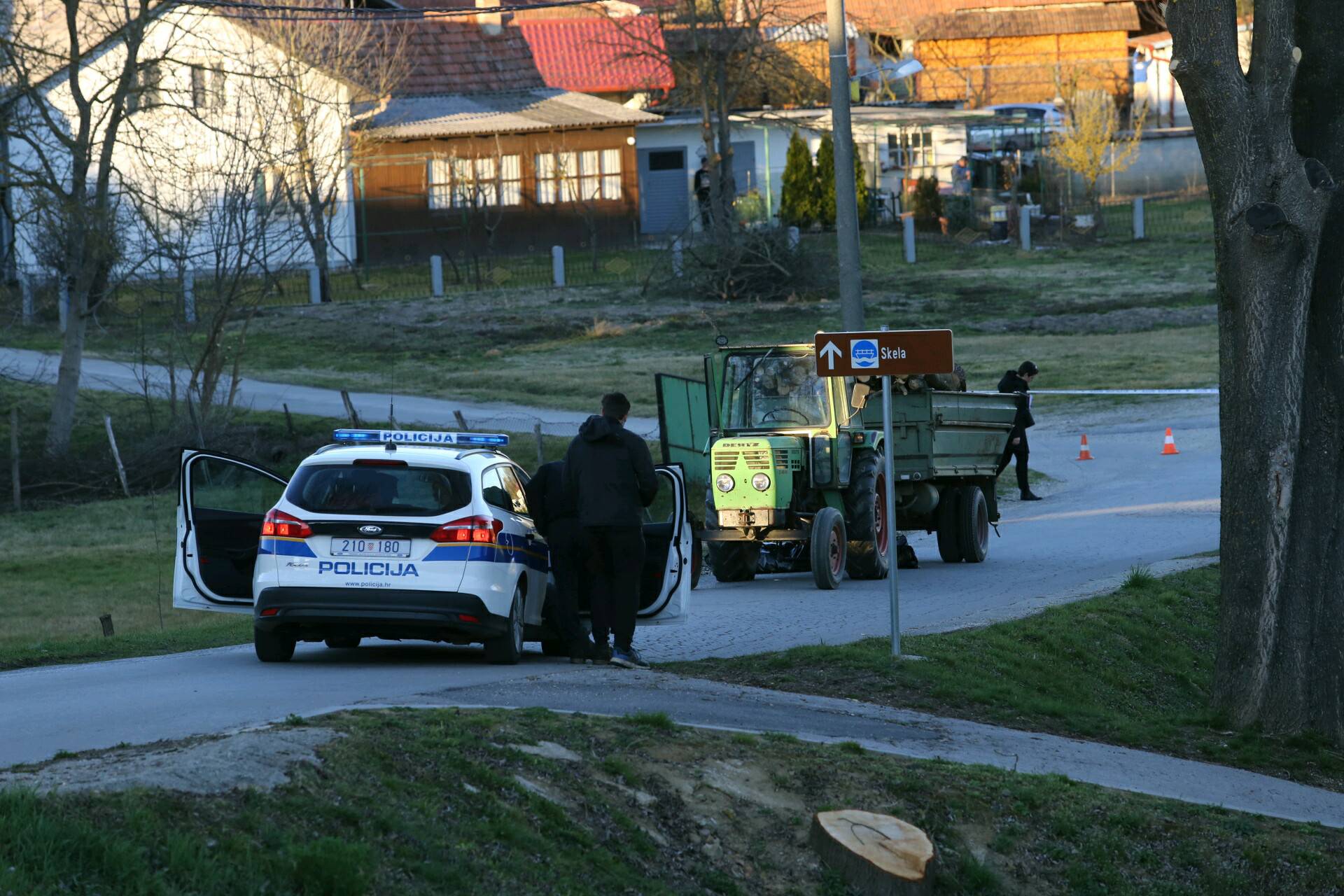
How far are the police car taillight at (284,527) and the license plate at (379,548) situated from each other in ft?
1.00

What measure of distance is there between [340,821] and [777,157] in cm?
5410

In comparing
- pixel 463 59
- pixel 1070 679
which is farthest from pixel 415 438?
pixel 463 59

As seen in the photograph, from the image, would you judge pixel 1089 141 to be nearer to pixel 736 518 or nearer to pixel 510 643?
pixel 736 518

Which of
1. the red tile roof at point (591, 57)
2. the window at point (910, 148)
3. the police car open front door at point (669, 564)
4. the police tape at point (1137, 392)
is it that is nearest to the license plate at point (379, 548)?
the police car open front door at point (669, 564)

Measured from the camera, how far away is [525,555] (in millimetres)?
12172

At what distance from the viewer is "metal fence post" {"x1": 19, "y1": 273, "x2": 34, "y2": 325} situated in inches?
1641

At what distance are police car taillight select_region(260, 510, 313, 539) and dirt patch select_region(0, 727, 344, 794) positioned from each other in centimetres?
390

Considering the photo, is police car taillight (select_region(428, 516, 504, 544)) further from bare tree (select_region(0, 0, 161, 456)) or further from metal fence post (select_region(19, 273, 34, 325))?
metal fence post (select_region(19, 273, 34, 325))

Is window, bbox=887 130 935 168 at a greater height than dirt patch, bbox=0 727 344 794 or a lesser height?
greater

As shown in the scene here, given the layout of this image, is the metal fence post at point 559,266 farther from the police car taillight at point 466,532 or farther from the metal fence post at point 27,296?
the police car taillight at point 466,532

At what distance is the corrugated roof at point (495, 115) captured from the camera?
50938 mm

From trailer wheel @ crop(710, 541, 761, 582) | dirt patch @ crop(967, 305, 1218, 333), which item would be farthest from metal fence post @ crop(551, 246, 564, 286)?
trailer wheel @ crop(710, 541, 761, 582)

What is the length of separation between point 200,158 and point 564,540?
3417 cm

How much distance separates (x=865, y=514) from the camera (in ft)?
58.7
